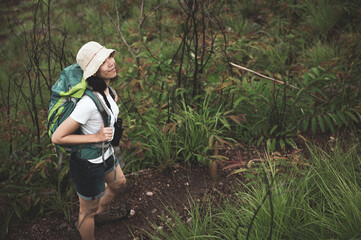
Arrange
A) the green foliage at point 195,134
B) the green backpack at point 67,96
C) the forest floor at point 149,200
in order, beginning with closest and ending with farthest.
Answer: the green backpack at point 67,96 < the forest floor at point 149,200 < the green foliage at point 195,134

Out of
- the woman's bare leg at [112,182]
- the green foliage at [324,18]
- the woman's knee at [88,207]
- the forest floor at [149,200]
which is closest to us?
the woman's knee at [88,207]

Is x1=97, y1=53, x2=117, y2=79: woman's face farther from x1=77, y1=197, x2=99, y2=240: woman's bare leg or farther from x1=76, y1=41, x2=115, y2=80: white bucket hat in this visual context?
x1=77, y1=197, x2=99, y2=240: woman's bare leg

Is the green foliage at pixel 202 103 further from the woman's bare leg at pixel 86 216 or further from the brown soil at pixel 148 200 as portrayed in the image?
the woman's bare leg at pixel 86 216

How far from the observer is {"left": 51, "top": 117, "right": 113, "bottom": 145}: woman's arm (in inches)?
71.2

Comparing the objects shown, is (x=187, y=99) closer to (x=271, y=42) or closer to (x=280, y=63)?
Answer: (x=280, y=63)

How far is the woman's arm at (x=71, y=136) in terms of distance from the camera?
1.81 metres

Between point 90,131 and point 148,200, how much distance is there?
3.96ft

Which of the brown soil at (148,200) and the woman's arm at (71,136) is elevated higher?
the woman's arm at (71,136)

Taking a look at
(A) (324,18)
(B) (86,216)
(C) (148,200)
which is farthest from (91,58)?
(A) (324,18)

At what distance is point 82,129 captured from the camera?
77.5 inches

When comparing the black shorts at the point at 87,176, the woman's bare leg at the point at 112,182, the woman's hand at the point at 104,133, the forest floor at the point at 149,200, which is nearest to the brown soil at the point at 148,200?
the forest floor at the point at 149,200

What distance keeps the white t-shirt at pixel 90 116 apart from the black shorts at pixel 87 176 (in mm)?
56

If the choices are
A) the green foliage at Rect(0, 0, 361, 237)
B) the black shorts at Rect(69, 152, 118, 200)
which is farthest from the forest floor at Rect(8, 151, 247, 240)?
the black shorts at Rect(69, 152, 118, 200)

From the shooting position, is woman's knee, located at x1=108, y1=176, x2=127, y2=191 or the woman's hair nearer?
the woman's hair
